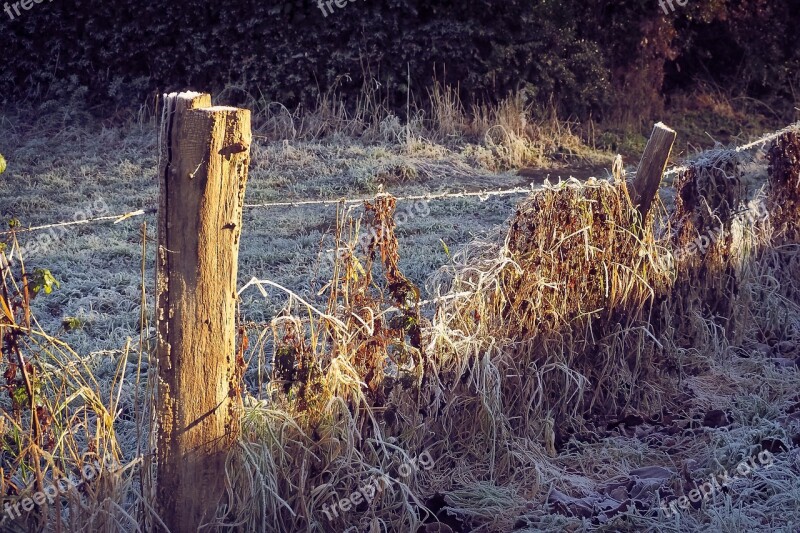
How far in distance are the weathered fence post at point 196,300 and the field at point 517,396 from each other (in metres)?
0.10

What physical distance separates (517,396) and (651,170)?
1288 mm

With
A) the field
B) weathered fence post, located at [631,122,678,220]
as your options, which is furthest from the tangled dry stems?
weathered fence post, located at [631,122,678,220]

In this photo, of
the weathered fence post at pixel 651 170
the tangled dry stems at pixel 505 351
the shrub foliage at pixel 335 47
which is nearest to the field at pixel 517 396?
the tangled dry stems at pixel 505 351

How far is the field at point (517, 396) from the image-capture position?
3004 millimetres

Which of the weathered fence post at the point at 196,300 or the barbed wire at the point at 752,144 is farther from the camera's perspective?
the barbed wire at the point at 752,144

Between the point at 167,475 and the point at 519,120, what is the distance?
7.19 meters

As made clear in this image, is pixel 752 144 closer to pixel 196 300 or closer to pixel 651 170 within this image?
pixel 651 170

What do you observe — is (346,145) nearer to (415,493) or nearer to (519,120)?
(519,120)

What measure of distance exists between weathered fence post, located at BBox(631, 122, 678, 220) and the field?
0.51ft

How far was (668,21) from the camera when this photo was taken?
1056 centimetres

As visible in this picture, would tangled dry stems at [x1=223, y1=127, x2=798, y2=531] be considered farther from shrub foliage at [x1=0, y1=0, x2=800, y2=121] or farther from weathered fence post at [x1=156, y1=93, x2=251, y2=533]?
shrub foliage at [x1=0, y1=0, x2=800, y2=121]

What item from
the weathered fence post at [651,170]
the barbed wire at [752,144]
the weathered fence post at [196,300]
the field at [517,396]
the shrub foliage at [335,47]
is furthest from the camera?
the shrub foliage at [335,47]

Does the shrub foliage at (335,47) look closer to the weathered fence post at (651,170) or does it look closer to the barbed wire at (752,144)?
the barbed wire at (752,144)

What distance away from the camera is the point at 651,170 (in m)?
4.24
